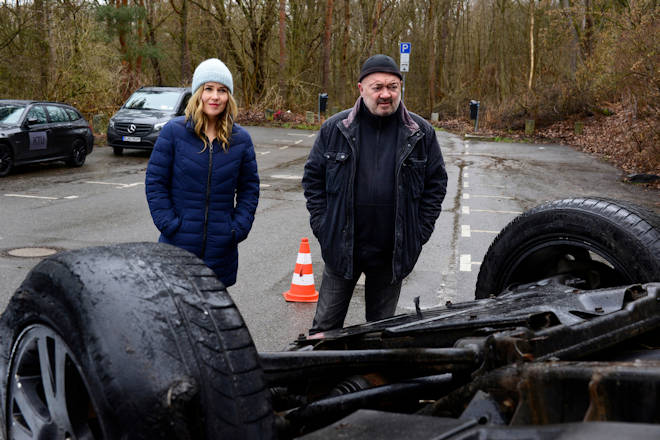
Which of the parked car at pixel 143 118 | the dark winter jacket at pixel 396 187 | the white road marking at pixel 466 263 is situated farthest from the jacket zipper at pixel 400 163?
the parked car at pixel 143 118

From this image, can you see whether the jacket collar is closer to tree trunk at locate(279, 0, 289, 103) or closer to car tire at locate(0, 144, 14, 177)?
car tire at locate(0, 144, 14, 177)

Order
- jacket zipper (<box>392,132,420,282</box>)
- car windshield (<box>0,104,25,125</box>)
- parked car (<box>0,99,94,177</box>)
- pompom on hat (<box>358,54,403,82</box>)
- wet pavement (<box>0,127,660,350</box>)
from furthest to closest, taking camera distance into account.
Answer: car windshield (<box>0,104,25,125</box>) → parked car (<box>0,99,94,177</box>) → wet pavement (<box>0,127,660,350</box>) → jacket zipper (<box>392,132,420,282</box>) → pompom on hat (<box>358,54,403,82</box>)

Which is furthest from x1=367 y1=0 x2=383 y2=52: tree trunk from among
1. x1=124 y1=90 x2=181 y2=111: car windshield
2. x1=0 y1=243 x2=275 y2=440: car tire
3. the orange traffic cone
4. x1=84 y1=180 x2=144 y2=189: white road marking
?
x1=0 y1=243 x2=275 y2=440: car tire

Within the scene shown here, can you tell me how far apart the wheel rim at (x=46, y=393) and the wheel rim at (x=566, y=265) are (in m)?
2.32

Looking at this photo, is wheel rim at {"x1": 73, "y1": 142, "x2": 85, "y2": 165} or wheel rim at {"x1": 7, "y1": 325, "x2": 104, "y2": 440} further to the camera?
wheel rim at {"x1": 73, "y1": 142, "x2": 85, "y2": 165}

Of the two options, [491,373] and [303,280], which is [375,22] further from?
[491,373]

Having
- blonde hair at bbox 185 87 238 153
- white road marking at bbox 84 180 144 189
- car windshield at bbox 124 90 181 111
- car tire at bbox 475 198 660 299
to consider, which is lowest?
white road marking at bbox 84 180 144 189

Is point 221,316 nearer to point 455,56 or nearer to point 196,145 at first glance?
point 196,145

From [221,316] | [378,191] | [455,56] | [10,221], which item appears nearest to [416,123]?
[378,191]

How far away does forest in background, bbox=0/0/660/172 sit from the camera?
19.9 meters

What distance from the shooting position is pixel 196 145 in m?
4.05

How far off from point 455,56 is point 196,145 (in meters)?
50.1

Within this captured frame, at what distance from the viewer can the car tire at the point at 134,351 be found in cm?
162

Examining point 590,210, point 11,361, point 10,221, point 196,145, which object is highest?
point 196,145
